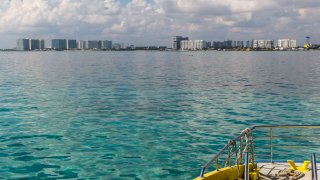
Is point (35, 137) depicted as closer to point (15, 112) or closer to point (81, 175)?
point (81, 175)

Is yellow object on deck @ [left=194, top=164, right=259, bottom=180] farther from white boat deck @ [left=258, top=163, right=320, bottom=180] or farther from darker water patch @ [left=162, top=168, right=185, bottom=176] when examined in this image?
darker water patch @ [left=162, top=168, right=185, bottom=176]

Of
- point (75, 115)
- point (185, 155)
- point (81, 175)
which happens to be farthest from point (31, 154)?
point (75, 115)

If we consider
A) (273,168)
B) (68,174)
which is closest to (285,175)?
(273,168)

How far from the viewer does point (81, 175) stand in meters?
17.5

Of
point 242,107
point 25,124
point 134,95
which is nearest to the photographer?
point 25,124

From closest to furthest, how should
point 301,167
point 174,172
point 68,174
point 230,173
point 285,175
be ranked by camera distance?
point 230,173 < point 285,175 < point 301,167 < point 68,174 < point 174,172

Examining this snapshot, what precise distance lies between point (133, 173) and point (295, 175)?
7551 mm

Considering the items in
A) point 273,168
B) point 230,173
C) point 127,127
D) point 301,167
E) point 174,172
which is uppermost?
point 230,173

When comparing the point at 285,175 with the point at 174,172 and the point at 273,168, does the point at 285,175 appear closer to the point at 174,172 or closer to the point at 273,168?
the point at 273,168

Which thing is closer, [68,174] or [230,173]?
[230,173]

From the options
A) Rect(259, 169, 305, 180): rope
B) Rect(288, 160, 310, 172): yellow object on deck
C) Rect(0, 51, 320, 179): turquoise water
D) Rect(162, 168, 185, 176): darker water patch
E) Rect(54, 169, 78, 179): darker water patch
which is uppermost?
Rect(288, 160, 310, 172): yellow object on deck

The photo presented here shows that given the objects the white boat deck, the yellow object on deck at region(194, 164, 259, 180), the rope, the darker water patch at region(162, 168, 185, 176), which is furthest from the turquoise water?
the rope

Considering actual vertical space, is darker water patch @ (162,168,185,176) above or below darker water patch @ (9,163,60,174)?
below

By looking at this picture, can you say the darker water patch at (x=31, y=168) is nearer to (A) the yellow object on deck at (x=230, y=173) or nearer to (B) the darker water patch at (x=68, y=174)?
(B) the darker water patch at (x=68, y=174)
